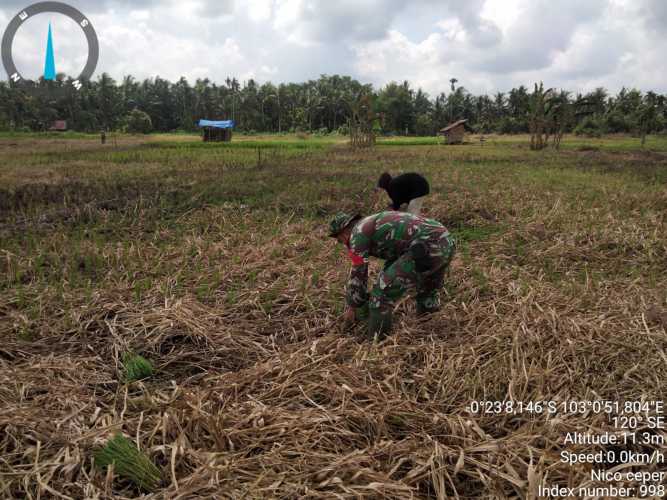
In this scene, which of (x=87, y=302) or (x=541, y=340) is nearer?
(x=541, y=340)

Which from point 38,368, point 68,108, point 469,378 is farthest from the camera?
point 68,108

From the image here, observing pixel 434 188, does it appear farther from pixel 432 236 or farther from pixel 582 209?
pixel 432 236

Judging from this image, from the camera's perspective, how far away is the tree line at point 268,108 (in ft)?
149

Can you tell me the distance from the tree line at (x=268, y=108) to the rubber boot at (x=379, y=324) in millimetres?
42500

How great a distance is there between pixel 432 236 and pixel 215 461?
6.55 ft

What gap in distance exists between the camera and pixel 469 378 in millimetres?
2689

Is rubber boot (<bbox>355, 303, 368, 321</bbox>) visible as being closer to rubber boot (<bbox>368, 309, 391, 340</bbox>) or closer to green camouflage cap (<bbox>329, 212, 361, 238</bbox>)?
rubber boot (<bbox>368, 309, 391, 340</bbox>)

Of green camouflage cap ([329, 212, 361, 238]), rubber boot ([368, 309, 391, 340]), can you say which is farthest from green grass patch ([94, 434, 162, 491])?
green camouflage cap ([329, 212, 361, 238])

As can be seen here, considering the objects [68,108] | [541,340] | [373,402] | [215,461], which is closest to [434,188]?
[541,340]

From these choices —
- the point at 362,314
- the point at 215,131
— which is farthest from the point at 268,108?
the point at 362,314

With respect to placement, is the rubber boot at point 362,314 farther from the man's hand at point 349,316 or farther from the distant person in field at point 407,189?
the distant person in field at point 407,189

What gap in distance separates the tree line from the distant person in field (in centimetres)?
4195

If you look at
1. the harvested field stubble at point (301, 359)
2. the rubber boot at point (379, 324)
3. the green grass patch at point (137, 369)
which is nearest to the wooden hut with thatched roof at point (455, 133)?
the harvested field stubble at point (301, 359)

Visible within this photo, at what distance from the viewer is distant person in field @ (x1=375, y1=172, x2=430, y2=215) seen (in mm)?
3402
